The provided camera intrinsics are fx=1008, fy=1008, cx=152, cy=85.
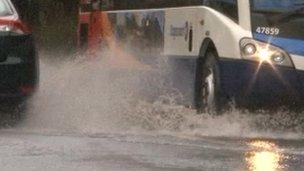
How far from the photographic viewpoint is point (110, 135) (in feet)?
32.3

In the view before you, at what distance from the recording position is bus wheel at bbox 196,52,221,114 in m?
11.5

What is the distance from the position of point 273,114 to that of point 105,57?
568 centimetres

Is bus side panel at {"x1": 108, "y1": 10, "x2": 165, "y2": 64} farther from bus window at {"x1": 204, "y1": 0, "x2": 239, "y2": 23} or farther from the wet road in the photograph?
the wet road

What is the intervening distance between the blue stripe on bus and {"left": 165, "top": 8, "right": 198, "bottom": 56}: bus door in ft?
5.85

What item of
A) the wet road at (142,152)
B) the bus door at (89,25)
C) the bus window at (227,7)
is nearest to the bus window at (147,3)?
the bus window at (227,7)

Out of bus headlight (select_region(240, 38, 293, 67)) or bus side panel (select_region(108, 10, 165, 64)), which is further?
bus side panel (select_region(108, 10, 165, 64))

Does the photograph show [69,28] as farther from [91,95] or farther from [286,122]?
[286,122]

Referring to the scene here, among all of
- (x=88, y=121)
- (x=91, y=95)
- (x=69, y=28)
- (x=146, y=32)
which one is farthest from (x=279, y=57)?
(x=69, y=28)

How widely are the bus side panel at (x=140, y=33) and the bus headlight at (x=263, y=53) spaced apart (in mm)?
3180

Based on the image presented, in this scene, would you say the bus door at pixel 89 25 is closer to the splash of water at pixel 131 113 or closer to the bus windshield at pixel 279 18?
the splash of water at pixel 131 113

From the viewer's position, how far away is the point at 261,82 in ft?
35.2

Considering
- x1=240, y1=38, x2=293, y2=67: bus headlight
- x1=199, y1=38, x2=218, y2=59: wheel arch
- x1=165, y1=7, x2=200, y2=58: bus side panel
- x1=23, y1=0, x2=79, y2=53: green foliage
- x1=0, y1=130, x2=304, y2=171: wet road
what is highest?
x1=23, y1=0, x2=79, y2=53: green foliage

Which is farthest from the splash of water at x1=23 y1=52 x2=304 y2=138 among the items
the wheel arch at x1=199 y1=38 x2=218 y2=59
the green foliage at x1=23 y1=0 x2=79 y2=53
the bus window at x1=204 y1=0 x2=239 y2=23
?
the green foliage at x1=23 y1=0 x2=79 y2=53

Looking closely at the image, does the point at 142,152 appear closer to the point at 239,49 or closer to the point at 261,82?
the point at 261,82
